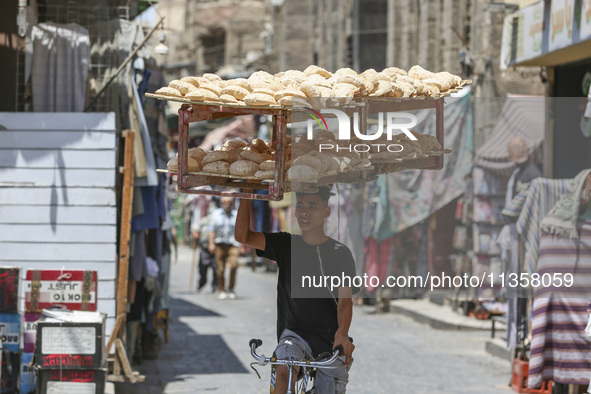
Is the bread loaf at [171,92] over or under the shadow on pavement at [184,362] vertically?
over

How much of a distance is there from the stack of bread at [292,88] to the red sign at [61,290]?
12.2ft

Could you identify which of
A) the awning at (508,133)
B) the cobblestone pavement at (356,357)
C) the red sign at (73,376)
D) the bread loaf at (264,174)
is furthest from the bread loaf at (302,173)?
the cobblestone pavement at (356,357)

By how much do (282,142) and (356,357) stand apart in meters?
7.45

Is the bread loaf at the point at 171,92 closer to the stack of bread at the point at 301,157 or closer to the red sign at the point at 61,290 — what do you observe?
the stack of bread at the point at 301,157

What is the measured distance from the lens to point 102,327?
8586 millimetres

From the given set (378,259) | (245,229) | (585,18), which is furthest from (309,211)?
(585,18)

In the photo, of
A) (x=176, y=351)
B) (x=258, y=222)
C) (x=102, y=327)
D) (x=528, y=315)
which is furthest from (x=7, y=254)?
(x=258, y=222)

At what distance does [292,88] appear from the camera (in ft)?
19.0

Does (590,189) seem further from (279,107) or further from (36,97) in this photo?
(36,97)

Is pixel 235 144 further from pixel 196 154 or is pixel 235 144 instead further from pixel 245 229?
pixel 245 229

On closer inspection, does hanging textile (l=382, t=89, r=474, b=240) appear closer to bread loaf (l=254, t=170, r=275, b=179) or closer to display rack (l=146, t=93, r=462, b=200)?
display rack (l=146, t=93, r=462, b=200)

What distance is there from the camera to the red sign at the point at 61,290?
9.17 metres

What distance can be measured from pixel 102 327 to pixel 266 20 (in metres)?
43.3

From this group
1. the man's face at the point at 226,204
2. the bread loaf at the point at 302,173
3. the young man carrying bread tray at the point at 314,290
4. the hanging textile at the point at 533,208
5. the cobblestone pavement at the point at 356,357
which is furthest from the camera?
the man's face at the point at 226,204
